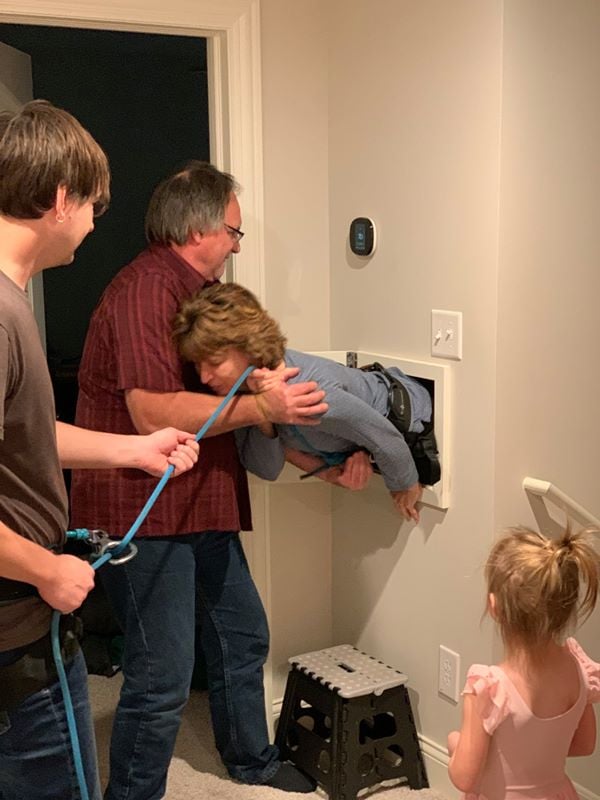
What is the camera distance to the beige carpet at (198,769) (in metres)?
2.52

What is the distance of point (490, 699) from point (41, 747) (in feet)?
2.31

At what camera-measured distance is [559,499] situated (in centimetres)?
228

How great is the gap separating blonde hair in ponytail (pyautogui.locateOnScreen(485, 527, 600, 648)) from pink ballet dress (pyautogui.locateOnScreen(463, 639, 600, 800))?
86 millimetres

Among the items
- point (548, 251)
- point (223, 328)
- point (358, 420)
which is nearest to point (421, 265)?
point (548, 251)

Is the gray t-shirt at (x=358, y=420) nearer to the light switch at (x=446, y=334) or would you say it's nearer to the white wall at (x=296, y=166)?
the light switch at (x=446, y=334)

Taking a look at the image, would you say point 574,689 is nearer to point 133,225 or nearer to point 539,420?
point 539,420

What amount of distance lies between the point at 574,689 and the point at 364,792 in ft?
3.47

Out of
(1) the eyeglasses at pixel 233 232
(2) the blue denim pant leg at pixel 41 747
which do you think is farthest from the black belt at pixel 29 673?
(1) the eyeglasses at pixel 233 232

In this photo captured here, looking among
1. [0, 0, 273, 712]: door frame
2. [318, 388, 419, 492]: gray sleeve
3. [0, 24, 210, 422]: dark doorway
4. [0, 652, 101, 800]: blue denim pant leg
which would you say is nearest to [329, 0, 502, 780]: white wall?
[318, 388, 419, 492]: gray sleeve

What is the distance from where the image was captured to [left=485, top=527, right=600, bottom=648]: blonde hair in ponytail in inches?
62.2

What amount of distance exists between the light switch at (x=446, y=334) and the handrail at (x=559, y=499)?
1.10 feet

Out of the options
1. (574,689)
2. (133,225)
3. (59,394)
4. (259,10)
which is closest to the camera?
(574,689)

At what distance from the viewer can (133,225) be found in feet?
15.8

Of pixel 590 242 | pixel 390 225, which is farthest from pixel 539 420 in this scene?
pixel 390 225
